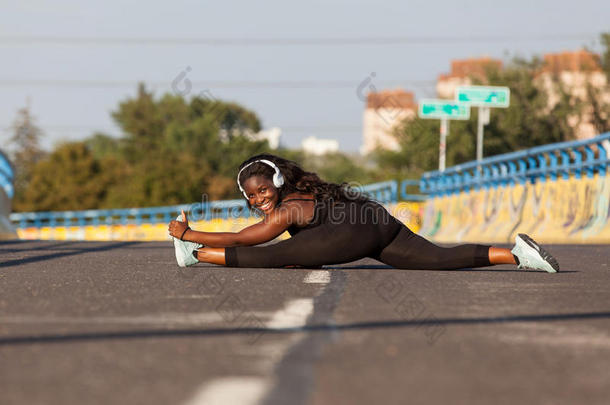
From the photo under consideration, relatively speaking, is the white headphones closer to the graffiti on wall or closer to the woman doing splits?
the woman doing splits

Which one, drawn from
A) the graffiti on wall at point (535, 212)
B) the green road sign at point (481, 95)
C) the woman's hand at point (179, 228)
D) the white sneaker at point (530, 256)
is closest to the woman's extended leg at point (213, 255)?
the woman's hand at point (179, 228)

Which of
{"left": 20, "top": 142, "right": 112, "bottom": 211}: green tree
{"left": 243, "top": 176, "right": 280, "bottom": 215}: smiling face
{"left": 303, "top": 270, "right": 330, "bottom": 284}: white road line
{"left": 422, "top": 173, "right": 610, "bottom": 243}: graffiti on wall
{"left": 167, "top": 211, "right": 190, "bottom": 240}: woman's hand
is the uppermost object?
{"left": 243, "top": 176, "right": 280, "bottom": 215}: smiling face

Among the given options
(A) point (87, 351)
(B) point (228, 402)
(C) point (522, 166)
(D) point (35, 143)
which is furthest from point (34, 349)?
(D) point (35, 143)

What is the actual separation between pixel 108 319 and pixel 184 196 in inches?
3029

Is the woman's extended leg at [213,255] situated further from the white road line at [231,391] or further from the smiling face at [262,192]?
the white road line at [231,391]

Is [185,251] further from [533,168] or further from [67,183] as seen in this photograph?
[67,183]

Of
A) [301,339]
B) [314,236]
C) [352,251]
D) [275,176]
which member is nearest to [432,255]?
[352,251]

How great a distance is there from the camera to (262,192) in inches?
288

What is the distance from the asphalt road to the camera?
3.08 m

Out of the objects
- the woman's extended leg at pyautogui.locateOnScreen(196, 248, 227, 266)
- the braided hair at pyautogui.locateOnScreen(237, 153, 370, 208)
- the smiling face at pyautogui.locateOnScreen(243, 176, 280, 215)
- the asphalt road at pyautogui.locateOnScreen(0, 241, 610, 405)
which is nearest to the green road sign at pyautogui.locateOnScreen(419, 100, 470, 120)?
the braided hair at pyautogui.locateOnScreen(237, 153, 370, 208)

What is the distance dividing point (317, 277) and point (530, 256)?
158 cm

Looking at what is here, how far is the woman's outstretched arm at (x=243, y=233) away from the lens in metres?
7.27

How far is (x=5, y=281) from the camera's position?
6.70 metres

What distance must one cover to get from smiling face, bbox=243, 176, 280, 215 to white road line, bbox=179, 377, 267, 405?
13.4ft
